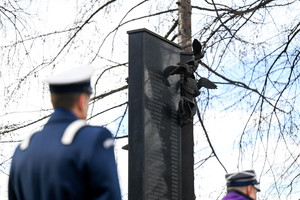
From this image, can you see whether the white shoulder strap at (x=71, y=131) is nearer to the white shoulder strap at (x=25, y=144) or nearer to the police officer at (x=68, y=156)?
the police officer at (x=68, y=156)

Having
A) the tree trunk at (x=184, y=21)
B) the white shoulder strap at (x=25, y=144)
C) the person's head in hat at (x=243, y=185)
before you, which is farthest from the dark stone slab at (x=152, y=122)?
the white shoulder strap at (x=25, y=144)

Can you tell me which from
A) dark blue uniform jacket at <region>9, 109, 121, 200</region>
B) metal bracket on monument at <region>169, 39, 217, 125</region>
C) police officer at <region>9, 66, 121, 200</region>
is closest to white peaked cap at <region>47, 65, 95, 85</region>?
police officer at <region>9, 66, 121, 200</region>

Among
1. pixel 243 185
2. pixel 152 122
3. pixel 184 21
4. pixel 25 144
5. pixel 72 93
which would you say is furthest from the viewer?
pixel 184 21

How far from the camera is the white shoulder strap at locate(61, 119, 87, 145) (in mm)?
4090

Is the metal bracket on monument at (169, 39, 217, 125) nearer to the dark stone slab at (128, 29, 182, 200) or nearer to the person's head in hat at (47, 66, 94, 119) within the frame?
the dark stone slab at (128, 29, 182, 200)

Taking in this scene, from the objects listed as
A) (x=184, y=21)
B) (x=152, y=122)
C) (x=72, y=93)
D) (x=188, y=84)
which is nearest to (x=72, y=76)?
(x=72, y=93)

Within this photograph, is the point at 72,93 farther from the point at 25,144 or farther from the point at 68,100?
the point at 25,144

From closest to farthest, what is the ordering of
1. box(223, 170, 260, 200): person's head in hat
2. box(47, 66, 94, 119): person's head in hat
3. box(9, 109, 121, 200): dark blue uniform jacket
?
1. box(9, 109, 121, 200): dark blue uniform jacket
2. box(47, 66, 94, 119): person's head in hat
3. box(223, 170, 260, 200): person's head in hat

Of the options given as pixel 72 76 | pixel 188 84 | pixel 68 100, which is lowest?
pixel 68 100

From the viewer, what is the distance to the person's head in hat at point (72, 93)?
13.8 feet

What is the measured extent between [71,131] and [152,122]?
5.47 metres

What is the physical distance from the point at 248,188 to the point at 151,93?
282 centimetres

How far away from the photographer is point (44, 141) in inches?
165

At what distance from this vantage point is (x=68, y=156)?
404 centimetres
